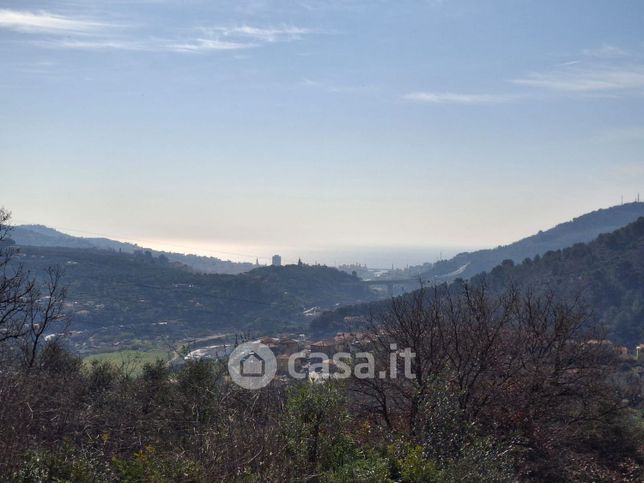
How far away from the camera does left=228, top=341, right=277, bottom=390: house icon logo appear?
38.4ft

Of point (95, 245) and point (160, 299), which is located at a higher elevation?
point (95, 245)

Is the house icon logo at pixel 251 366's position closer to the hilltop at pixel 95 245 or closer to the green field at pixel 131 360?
the green field at pixel 131 360

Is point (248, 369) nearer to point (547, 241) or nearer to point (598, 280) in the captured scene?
point (598, 280)

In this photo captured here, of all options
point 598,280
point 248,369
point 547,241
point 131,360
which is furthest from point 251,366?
point 547,241

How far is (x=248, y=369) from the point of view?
43.2 ft

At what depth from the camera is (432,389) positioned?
991 centimetres

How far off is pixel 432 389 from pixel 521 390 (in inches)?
159

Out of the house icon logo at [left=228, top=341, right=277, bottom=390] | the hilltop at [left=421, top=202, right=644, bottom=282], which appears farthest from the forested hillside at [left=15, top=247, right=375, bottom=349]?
the house icon logo at [left=228, top=341, right=277, bottom=390]

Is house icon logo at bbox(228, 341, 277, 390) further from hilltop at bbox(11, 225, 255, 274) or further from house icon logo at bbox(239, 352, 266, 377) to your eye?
hilltop at bbox(11, 225, 255, 274)

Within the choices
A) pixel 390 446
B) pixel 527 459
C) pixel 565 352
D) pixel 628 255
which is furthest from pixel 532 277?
pixel 390 446

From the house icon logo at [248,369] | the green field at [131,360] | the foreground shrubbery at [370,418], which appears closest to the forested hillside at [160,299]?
the green field at [131,360]

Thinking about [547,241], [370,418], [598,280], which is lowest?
[370,418]

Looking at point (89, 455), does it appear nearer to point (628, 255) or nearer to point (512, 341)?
point (512, 341)

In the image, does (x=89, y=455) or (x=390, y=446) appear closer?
(x=89, y=455)
